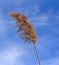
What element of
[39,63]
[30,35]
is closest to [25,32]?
[30,35]

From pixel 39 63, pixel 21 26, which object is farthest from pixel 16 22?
pixel 39 63

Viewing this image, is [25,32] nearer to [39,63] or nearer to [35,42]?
[35,42]

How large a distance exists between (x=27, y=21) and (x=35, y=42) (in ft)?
13.3

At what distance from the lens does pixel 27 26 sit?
52531 mm

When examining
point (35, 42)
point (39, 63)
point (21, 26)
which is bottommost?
point (39, 63)

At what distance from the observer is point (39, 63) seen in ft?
165

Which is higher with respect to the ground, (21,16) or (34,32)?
(21,16)

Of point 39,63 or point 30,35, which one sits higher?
point 30,35

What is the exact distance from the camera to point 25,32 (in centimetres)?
5194

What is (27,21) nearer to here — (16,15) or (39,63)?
(16,15)

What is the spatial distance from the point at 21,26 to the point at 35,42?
150 inches

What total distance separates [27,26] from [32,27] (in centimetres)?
86

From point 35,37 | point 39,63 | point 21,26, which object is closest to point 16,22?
point 21,26

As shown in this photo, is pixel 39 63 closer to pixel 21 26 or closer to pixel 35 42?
pixel 35 42
